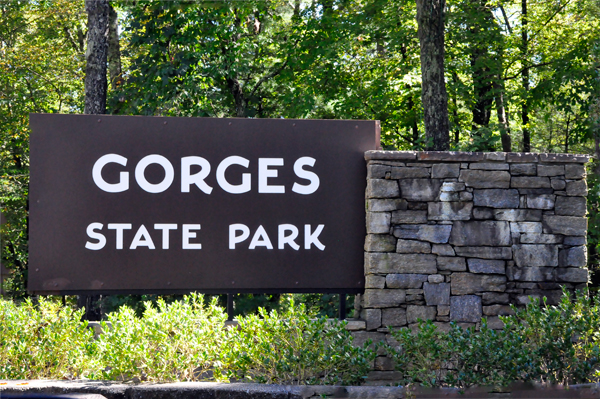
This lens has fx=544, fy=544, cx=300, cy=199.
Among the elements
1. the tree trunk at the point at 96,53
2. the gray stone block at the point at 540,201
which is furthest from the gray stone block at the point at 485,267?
the tree trunk at the point at 96,53

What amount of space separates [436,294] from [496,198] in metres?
1.03

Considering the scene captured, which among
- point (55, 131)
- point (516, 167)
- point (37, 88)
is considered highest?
point (37, 88)

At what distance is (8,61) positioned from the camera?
47.2ft

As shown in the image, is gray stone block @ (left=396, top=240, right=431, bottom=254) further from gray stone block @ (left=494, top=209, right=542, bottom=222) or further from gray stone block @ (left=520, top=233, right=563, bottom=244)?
gray stone block @ (left=520, top=233, right=563, bottom=244)

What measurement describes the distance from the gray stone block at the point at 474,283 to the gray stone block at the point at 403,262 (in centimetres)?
22

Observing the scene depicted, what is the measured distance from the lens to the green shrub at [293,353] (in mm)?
4270

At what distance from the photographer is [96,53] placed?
964 cm

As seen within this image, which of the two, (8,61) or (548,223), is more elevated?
(8,61)

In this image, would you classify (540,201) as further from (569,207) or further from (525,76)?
(525,76)

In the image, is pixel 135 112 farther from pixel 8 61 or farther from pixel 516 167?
pixel 516 167

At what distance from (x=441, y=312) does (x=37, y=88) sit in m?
14.0

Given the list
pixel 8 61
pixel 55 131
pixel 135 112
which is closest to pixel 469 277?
pixel 55 131

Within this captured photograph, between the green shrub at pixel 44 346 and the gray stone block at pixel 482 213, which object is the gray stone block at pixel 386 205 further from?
the green shrub at pixel 44 346

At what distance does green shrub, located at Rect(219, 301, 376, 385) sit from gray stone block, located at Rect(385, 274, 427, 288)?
2.06 ft
